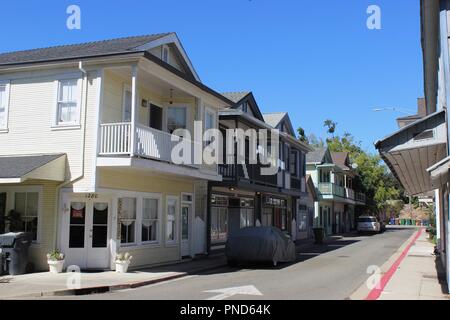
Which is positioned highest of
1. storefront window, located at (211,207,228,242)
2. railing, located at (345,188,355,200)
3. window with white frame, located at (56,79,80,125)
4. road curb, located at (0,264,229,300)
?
window with white frame, located at (56,79,80,125)

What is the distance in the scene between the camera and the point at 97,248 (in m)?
15.9

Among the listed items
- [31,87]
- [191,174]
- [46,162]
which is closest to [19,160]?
[46,162]

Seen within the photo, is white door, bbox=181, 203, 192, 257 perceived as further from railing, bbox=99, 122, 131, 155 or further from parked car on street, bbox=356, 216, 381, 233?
parked car on street, bbox=356, 216, 381, 233

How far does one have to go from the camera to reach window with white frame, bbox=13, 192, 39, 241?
15.7 meters

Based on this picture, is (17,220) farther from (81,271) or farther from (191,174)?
(191,174)

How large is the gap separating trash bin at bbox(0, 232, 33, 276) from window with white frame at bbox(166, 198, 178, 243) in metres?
5.82

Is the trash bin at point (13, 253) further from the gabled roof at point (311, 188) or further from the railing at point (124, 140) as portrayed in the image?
the gabled roof at point (311, 188)

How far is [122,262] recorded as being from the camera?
15.4 metres

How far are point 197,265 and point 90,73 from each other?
7505mm

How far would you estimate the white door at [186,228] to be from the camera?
67.7 ft

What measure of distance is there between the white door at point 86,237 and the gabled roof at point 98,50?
4510mm

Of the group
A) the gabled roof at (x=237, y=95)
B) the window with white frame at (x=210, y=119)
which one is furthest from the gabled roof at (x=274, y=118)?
the window with white frame at (x=210, y=119)

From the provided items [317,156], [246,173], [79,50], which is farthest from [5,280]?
[317,156]

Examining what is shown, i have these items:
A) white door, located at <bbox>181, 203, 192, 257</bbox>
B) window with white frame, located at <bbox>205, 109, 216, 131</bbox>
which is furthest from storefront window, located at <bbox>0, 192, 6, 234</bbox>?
window with white frame, located at <bbox>205, 109, 216, 131</bbox>
